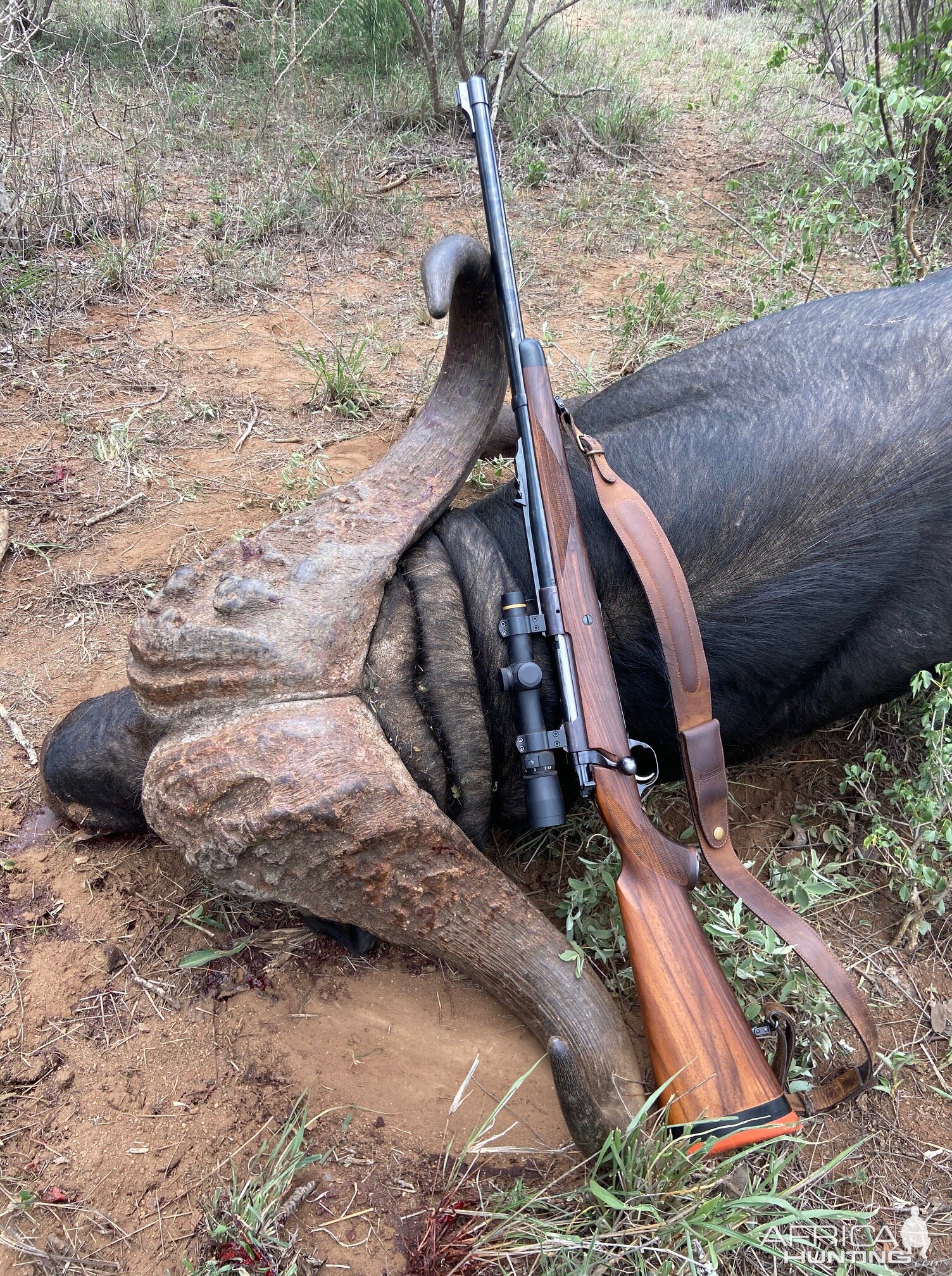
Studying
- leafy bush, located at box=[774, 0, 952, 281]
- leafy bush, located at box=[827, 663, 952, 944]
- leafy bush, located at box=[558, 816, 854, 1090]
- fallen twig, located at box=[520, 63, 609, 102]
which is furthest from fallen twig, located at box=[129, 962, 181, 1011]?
fallen twig, located at box=[520, 63, 609, 102]

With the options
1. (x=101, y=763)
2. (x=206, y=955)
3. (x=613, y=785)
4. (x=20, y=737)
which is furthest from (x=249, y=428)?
(x=613, y=785)

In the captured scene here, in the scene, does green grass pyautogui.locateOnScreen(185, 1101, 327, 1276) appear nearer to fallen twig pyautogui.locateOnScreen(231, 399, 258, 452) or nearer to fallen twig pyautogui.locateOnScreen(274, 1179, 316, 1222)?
fallen twig pyautogui.locateOnScreen(274, 1179, 316, 1222)

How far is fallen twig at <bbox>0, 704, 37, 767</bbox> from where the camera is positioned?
A: 279 centimetres

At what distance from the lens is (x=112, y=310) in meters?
4.85

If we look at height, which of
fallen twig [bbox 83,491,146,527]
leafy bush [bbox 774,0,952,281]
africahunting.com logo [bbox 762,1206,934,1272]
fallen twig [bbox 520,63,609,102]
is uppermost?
fallen twig [bbox 520,63,609,102]

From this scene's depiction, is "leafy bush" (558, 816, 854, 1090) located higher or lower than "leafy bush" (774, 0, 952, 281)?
lower

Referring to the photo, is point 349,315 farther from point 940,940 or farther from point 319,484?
point 940,940

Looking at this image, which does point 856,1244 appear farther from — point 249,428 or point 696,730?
point 249,428

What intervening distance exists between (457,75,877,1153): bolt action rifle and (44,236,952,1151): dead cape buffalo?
0.13 m

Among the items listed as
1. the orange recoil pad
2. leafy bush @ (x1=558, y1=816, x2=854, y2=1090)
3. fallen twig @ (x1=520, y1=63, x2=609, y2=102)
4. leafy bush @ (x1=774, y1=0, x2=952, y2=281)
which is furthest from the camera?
fallen twig @ (x1=520, y1=63, x2=609, y2=102)

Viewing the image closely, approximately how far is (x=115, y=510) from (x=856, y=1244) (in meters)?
3.34

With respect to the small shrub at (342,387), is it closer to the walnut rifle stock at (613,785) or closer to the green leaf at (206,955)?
the walnut rifle stock at (613,785)

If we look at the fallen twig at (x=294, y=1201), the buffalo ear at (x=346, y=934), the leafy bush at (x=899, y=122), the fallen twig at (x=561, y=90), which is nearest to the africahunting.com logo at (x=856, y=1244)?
the fallen twig at (x=294, y=1201)

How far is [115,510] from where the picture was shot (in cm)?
363
